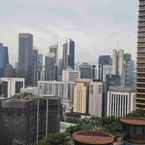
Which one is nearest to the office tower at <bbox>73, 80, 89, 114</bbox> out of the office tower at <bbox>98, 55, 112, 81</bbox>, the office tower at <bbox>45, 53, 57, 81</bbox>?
the office tower at <bbox>98, 55, 112, 81</bbox>

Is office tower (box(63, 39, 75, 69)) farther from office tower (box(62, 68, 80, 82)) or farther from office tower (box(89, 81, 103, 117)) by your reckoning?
office tower (box(89, 81, 103, 117))

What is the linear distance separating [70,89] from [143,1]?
7519 centimetres

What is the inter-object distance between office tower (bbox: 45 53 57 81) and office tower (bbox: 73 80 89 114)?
6048 centimetres

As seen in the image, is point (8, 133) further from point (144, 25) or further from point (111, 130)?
point (144, 25)

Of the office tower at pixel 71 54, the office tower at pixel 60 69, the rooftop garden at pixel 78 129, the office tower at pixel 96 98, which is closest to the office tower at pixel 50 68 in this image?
the office tower at pixel 60 69

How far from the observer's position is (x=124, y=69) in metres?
143

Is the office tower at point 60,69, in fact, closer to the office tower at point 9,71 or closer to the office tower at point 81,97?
the office tower at point 9,71

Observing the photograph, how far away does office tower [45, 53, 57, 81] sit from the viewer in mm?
160125

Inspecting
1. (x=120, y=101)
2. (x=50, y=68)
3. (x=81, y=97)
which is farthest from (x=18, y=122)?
(x=50, y=68)

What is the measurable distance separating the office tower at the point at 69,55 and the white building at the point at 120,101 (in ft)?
279

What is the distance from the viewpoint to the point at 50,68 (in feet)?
529

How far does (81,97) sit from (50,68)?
63.4m

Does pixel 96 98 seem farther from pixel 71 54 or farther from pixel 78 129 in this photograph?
pixel 71 54

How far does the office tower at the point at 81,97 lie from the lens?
325ft
